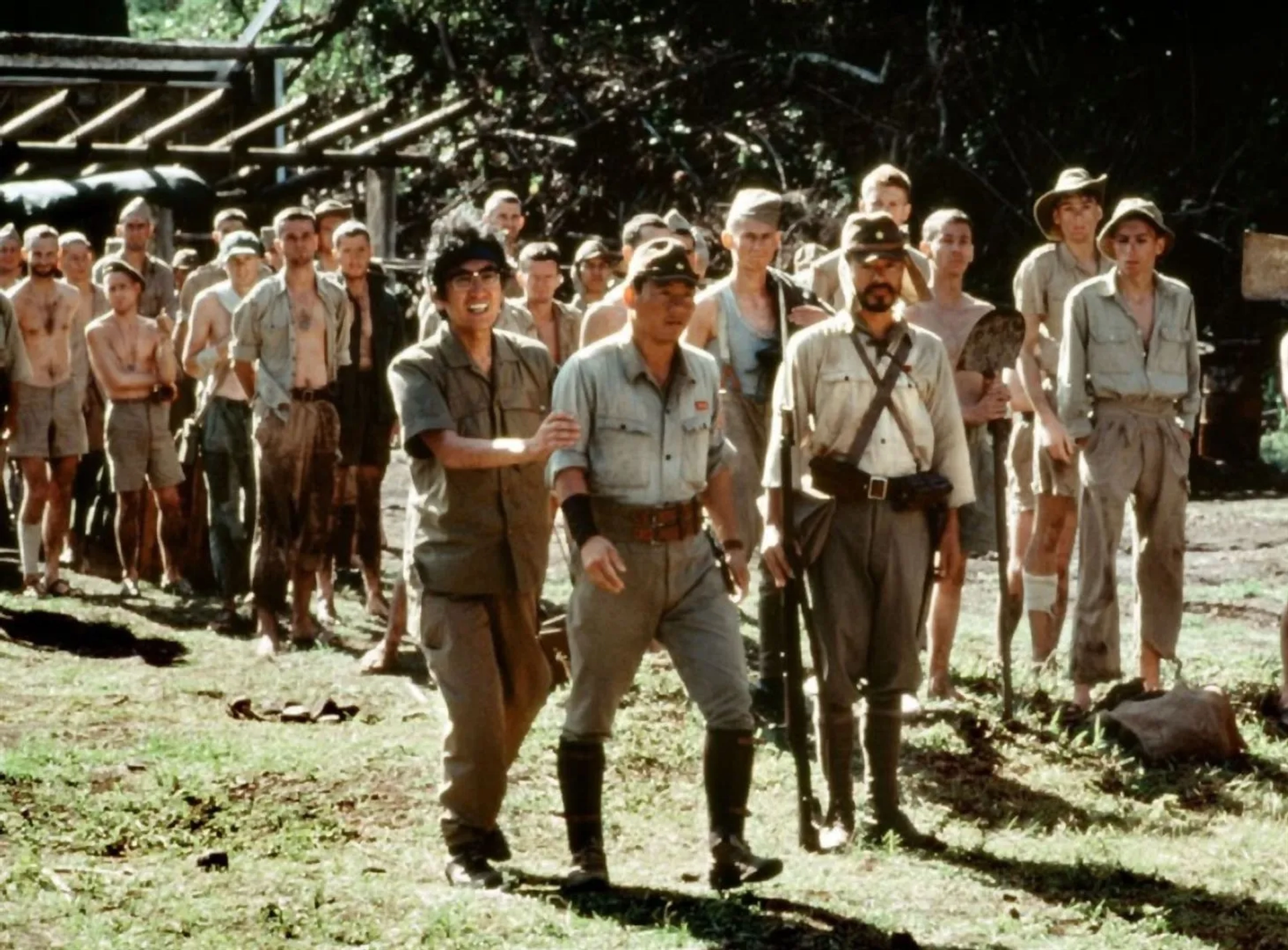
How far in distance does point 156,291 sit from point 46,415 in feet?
5.30

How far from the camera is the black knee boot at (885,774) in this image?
8.63 m

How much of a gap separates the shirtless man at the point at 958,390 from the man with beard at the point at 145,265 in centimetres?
670

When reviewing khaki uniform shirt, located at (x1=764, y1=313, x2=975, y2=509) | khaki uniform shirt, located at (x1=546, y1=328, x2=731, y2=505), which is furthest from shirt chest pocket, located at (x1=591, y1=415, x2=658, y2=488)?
khaki uniform shirt, located at (x1=764, y1=313, x2=975, y2=509)

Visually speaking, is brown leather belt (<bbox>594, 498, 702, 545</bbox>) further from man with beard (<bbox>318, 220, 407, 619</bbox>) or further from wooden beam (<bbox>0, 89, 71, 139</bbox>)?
wooden beam (<bbox>0, 89, 71, 139</bbox>)

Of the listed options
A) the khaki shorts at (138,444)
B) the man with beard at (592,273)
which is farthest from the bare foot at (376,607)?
the man with beard at (592,273)

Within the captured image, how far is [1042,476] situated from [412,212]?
16.6 m

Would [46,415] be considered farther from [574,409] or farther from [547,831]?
[574,409]

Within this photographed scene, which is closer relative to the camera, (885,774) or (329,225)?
(885,774)

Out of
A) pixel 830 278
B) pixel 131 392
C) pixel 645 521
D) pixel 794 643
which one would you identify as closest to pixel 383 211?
pixel 131 392

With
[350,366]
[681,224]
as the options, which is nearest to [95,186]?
[350,366]

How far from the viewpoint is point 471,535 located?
25.9ft

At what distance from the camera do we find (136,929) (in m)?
7.21

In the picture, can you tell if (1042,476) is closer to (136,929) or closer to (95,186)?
(136,929)

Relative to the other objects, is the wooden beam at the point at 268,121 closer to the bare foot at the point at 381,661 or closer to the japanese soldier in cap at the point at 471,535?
the bare foot at the point at 381,661
